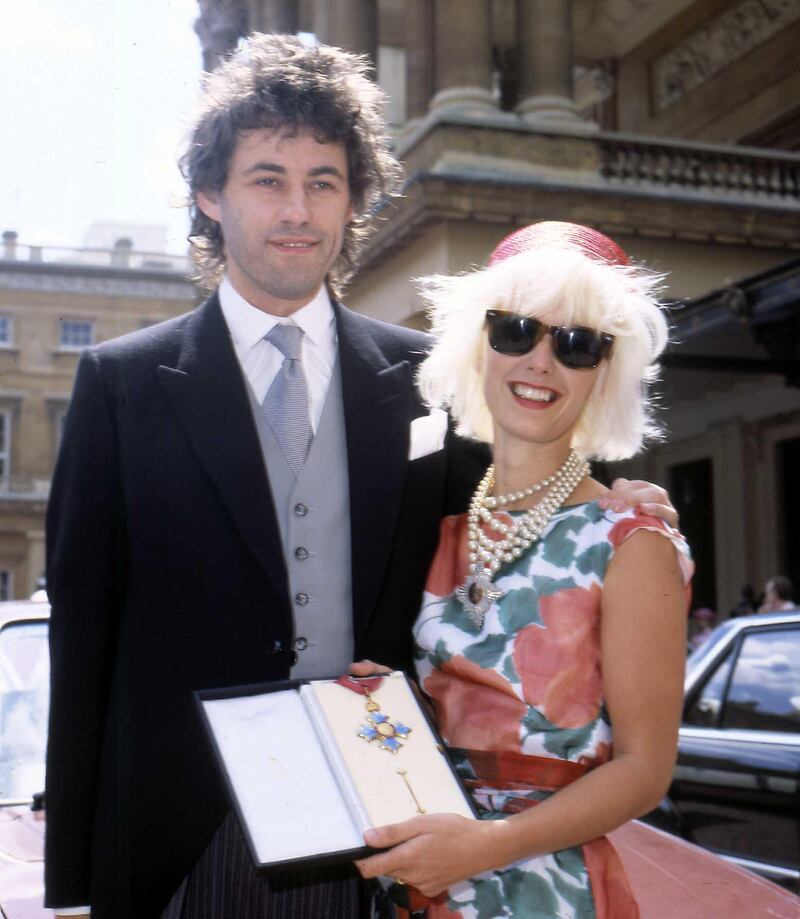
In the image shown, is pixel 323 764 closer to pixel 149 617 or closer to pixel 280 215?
pixel 149 617

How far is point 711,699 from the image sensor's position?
16.5 feet

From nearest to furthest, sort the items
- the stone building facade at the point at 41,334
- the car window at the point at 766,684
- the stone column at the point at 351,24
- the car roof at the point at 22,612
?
the car roof at the point at 22,612, the car window at the point at 766,684, the stone column at the point at 351,24, the stone building facade at the point at 41,334

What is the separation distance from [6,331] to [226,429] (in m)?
38.1

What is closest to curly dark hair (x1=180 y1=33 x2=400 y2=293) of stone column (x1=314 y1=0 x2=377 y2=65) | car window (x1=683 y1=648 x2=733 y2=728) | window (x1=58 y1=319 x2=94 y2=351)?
car window (x1=683 y1=648 x2=733 y2=728)

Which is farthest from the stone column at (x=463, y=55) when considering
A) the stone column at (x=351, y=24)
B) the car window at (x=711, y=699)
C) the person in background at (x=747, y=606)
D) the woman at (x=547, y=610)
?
the woman at (x=547, y=610)

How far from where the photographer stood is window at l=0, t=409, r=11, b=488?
3850 cm

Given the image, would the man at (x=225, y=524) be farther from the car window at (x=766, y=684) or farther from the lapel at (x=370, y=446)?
the car window at (x=766, y=684)

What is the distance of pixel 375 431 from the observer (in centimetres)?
227

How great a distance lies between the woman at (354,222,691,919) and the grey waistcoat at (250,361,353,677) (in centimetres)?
15

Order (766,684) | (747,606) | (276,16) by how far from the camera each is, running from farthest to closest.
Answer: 1. (276,16)
2. (747,606)
3. (766,684)

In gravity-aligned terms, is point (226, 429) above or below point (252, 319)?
below

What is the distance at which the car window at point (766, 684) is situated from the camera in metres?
4.64

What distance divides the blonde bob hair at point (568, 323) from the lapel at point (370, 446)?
0.08 metres

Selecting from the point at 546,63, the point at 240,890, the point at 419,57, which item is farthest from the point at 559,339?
the point at 419,57
